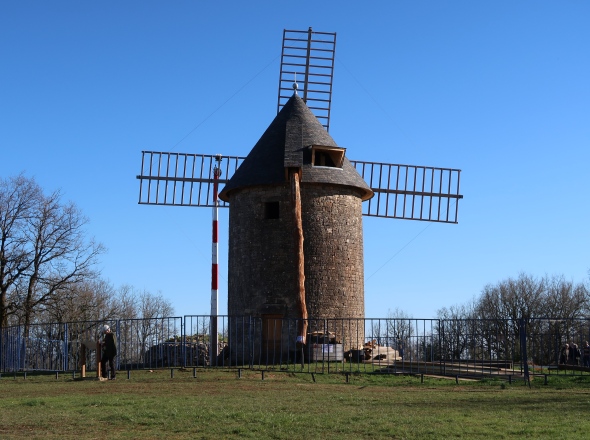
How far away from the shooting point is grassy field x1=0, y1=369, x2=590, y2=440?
11.2 m

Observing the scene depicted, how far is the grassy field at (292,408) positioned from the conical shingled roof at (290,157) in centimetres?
900

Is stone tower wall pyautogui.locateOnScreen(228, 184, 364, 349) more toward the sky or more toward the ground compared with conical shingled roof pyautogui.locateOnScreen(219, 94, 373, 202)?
more toward the ground

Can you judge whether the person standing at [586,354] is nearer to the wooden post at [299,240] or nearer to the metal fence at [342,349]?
the metal fence at [342,349]

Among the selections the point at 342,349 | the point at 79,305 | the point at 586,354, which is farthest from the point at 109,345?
the point at 79,305

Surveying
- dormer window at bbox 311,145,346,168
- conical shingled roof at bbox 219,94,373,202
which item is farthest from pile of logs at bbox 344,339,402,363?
dormer window at bbox 311,145,346,168

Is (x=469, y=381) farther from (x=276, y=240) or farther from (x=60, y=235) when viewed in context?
(x=60, y=235)

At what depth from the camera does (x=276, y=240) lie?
2775 centimetres

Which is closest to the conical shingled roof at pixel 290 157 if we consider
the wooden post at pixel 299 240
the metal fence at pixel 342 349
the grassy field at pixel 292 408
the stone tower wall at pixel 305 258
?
the stone tower wall at pixel 305 258

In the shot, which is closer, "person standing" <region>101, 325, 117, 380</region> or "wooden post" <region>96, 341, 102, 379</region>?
"person standing" <region>101, 325, 117, 380</region>

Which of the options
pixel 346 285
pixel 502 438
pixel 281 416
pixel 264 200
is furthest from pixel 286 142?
pixel 502 438

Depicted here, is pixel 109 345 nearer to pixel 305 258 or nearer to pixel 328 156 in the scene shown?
pixel 305 258

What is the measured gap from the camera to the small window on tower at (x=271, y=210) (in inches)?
1119

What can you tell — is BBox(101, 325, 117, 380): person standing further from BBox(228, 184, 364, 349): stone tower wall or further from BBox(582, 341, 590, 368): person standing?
BBox(582, 341, 590, 368): person standing

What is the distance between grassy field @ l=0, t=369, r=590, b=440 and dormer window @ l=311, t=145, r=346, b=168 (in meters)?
9.95
